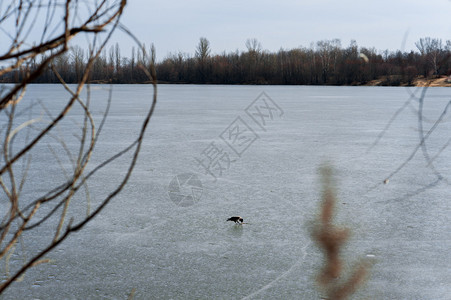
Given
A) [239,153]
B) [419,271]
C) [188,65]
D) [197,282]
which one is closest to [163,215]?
[197,282]

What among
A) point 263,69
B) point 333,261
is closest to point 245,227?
point 333,261

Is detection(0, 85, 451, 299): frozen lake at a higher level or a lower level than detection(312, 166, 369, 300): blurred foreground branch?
higher

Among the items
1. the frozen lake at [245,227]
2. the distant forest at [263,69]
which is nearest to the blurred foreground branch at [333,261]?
the frozen lake at [245,227]

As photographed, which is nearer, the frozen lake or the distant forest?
the frozen lake

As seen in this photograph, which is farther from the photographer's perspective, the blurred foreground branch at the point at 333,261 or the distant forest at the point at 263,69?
the distant forest at the point at 263,69

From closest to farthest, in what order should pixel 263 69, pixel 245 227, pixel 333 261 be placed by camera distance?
pixel 333 261 < pixel 245 227 < pixel 263 69

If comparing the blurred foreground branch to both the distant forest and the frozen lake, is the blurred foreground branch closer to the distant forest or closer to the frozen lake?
the frozen lake

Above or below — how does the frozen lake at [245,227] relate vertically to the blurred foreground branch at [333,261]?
above

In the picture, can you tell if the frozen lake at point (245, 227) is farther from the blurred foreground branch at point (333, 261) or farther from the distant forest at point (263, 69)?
the distant forest at point (263, 69)

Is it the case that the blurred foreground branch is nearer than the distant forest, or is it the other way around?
the blurred foreground branch

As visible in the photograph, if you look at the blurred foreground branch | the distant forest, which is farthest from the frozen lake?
the distant forest

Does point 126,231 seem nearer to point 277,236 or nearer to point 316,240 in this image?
point 277,236

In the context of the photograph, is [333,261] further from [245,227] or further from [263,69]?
[263,69]

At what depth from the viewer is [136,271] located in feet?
13.1
